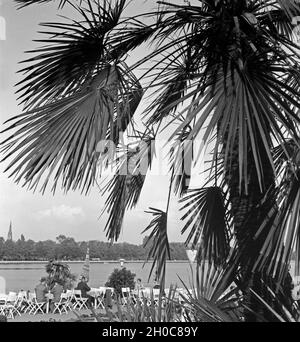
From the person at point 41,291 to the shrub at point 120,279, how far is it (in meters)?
0.35

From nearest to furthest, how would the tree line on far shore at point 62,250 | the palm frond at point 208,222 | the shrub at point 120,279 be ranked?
the tree line on far shore at point 62,250 < the palm frond at point 208,222 < the shrub at point 120,279

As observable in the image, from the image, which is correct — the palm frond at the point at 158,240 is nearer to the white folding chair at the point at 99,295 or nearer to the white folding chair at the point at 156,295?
the white folding chair at the point at 156,295

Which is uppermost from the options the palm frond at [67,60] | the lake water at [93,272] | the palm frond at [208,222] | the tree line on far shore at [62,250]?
the palm frond at [67,60]

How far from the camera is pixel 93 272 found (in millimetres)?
2283

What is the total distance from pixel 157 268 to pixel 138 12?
1.45 metres

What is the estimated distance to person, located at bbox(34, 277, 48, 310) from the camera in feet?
7.64

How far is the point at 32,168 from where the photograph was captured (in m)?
1.63

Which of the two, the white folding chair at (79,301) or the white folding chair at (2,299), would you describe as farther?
the white folding chair at (79,301)

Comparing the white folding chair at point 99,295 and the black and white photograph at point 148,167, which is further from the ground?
the black and white photograph at point 148,167

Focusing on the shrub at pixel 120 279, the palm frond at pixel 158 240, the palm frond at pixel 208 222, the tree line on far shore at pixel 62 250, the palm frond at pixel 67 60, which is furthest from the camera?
the palm frond at pixel 158 240

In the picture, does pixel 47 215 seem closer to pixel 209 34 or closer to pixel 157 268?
pixel 157 268

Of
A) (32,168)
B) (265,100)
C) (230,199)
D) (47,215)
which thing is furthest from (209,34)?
(47,215)

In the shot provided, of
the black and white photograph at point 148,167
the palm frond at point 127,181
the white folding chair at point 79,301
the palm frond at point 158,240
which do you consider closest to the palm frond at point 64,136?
the black and white photograph at point 148,167

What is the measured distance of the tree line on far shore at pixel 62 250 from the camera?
2055 millimetres
